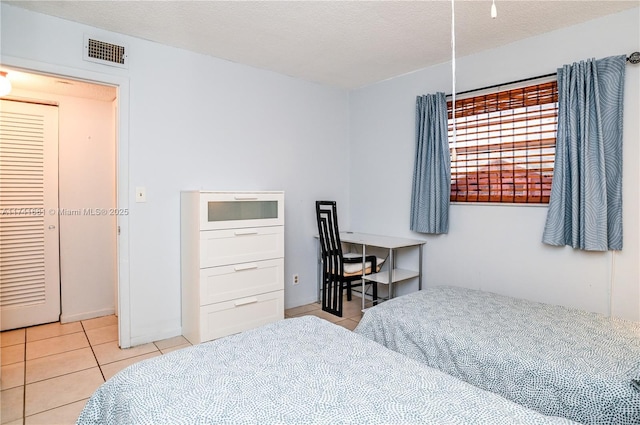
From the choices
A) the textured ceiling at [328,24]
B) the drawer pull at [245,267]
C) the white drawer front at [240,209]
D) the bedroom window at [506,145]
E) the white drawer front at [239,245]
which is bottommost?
the drawer pull at [245,267]

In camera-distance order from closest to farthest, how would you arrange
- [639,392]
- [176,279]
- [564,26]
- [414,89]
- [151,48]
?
[639,392]
[564,26]
[151,48]
[176,279]
[414,89]

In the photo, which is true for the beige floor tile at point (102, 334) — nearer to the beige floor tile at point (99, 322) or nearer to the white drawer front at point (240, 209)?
the beige floor tile at point (99, 322)

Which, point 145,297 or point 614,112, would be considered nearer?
point 614,112

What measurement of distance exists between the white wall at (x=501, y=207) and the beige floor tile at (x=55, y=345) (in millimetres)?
2810

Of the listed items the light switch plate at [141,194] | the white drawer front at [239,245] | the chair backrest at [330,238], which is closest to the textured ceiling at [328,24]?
the light switch plate at [141,194]

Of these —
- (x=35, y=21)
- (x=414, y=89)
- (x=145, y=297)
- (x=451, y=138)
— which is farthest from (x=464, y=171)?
(x=35, y=21)

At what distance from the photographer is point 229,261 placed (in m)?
2.86

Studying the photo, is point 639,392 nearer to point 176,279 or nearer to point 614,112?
point 614,112

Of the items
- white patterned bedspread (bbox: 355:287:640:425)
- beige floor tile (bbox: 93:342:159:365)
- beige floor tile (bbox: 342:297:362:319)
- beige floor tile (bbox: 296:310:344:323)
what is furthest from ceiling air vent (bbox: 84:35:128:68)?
beige floor tile (bbox: 342:297:362:319)

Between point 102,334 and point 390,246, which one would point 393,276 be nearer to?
point 390,246

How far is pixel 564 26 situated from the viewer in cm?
257

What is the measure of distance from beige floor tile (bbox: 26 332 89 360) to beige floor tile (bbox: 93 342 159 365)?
0.18 m

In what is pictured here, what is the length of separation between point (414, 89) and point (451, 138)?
651mm

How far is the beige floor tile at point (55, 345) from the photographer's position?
105 inches
